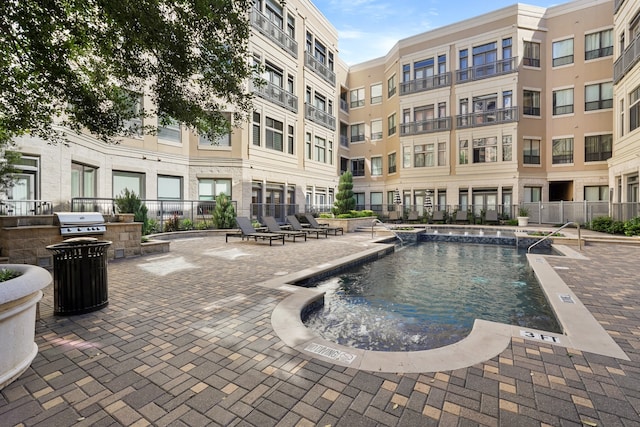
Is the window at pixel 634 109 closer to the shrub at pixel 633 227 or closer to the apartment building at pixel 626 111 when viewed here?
the apartment building at pixel 626 111

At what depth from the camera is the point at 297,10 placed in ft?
72.6

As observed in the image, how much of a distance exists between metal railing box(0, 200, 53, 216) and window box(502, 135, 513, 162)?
26.9 metres

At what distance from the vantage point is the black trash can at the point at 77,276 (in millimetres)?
4152

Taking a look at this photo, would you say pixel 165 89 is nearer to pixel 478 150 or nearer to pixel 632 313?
pixel 632 313

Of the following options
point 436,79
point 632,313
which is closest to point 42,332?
point 632,313

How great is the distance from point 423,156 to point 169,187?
65.9ft

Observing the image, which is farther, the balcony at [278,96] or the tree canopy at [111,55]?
the balcony at [278,96]

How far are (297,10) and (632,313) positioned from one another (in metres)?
24.5

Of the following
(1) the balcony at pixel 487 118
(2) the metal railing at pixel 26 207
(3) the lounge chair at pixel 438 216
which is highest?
(1) the balcony at pixel 487 118

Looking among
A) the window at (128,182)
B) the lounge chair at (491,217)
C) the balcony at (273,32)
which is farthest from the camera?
the lounge chair at (491,217)

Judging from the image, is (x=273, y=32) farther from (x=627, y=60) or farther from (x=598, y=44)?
(x=598, y=44)

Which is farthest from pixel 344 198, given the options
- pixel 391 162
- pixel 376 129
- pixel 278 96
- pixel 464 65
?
pixel 464 65

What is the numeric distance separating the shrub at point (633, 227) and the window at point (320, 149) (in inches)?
738

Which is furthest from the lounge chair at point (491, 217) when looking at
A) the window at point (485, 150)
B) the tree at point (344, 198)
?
the tree at point (344, 198)
